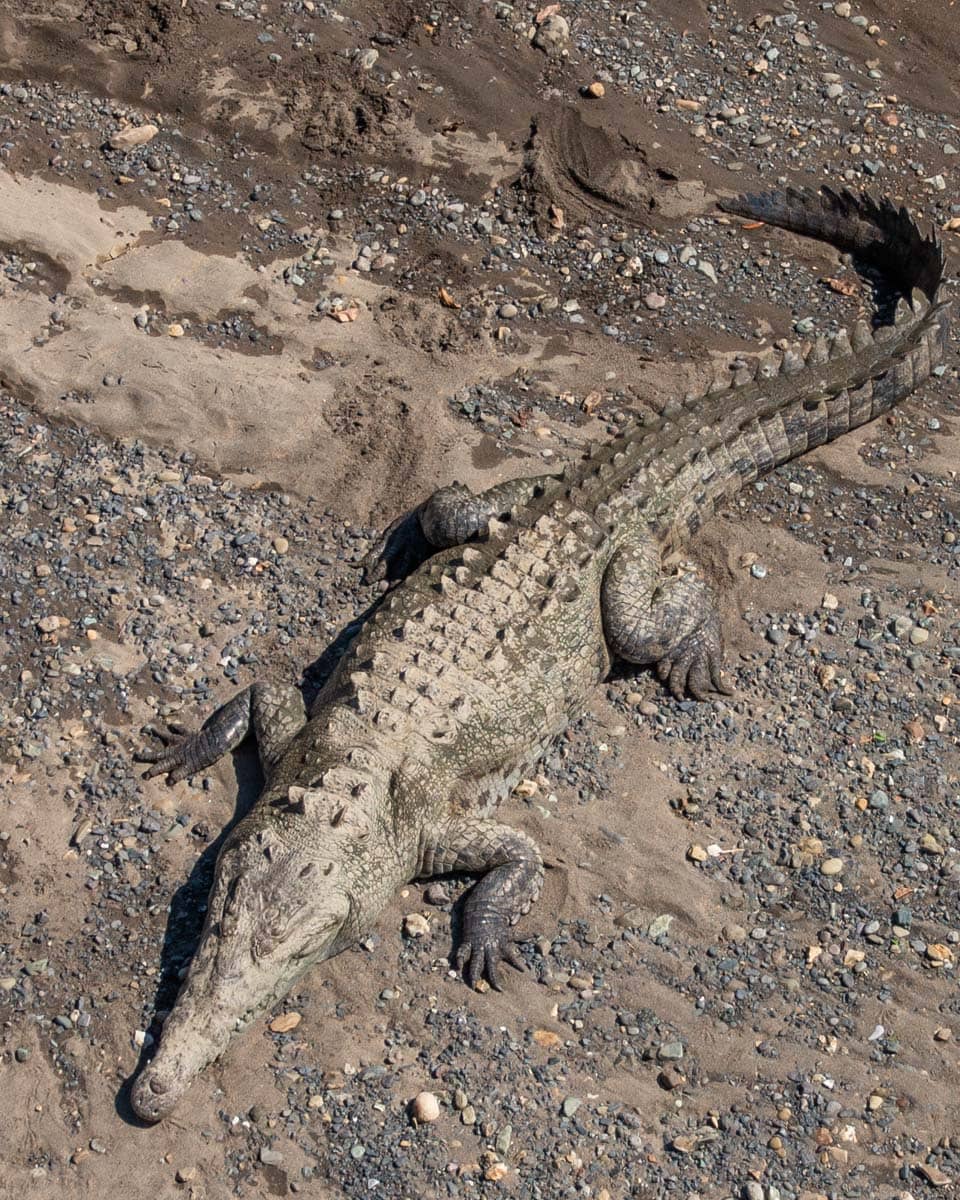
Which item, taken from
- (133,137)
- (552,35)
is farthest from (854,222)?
(133,137)

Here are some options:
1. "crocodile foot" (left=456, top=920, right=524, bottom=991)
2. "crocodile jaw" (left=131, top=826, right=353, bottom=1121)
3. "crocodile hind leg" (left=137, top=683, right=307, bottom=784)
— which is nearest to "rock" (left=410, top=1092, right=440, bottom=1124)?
"crocodile foot" (left=456, top=920, right=524, bottom=991)

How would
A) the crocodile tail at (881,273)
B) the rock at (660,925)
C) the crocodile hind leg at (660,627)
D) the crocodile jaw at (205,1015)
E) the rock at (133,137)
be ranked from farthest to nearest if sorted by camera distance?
the rock at (133,137) → the crocodile tail at (881,273) → the crocodile hind leg at (660,627) → the rock at (660,925) → the crocodile jaw at (205,1015)

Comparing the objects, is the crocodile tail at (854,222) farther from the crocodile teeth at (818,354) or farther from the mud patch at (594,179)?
the crocodile teeth at (818,354)

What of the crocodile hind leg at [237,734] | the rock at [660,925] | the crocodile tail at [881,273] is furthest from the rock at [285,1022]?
the crocodile tail at [881,273]

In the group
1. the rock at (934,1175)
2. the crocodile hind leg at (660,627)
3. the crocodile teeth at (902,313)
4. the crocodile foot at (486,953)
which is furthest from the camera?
the crocodile teeth at (902,313)

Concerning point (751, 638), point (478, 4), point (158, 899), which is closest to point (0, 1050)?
point (158, 899)

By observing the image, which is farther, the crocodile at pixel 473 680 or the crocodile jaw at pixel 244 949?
the crocodile at pixel 473 680
